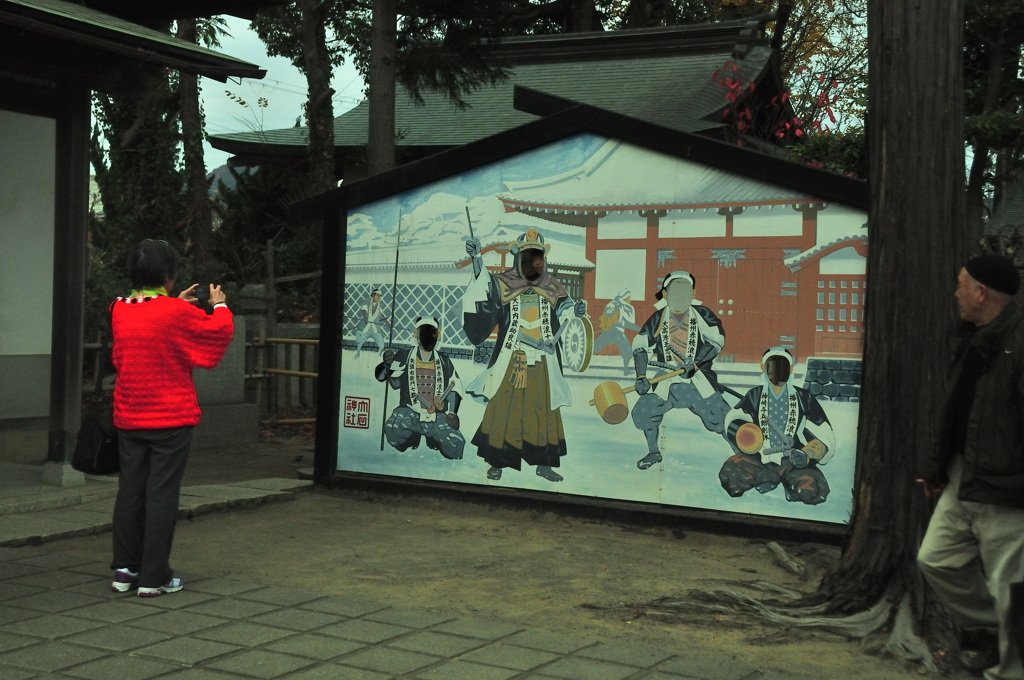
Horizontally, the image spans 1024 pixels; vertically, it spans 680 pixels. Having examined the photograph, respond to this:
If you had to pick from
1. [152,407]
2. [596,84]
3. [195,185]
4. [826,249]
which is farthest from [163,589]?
[596,84]

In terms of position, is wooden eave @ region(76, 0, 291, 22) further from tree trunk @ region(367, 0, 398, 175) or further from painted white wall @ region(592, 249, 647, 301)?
painted white wall @ region(592, 249, 647, 301)

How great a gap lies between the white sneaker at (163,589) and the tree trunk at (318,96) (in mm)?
11622

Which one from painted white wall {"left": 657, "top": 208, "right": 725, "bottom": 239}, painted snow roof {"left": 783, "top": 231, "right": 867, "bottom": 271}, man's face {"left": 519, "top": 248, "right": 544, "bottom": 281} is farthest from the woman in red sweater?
painted snow roof {"left": 783, "top": 231, "right": 867, "bottom": 271}

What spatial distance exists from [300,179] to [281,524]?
13.4 meters

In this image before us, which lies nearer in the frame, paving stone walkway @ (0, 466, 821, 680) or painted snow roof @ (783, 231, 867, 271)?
paving stone walkway @ (0, 466, 821, 680)

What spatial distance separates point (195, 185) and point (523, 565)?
48.2 ft

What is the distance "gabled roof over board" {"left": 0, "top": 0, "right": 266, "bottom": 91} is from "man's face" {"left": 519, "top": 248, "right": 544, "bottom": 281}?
8.00 ft

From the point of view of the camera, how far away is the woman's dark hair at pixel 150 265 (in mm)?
5758

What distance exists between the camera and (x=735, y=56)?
2028 cm

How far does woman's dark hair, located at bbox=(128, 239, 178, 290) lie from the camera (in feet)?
18.9

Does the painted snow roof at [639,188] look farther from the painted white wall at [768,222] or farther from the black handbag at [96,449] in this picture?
the black handbag at [96,449]

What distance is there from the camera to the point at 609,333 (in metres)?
8.08

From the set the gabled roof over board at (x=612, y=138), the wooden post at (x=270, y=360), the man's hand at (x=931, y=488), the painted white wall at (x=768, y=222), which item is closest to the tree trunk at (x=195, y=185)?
the wooden post at (x=270, y=360)

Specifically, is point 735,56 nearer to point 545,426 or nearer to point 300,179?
point 300,179
